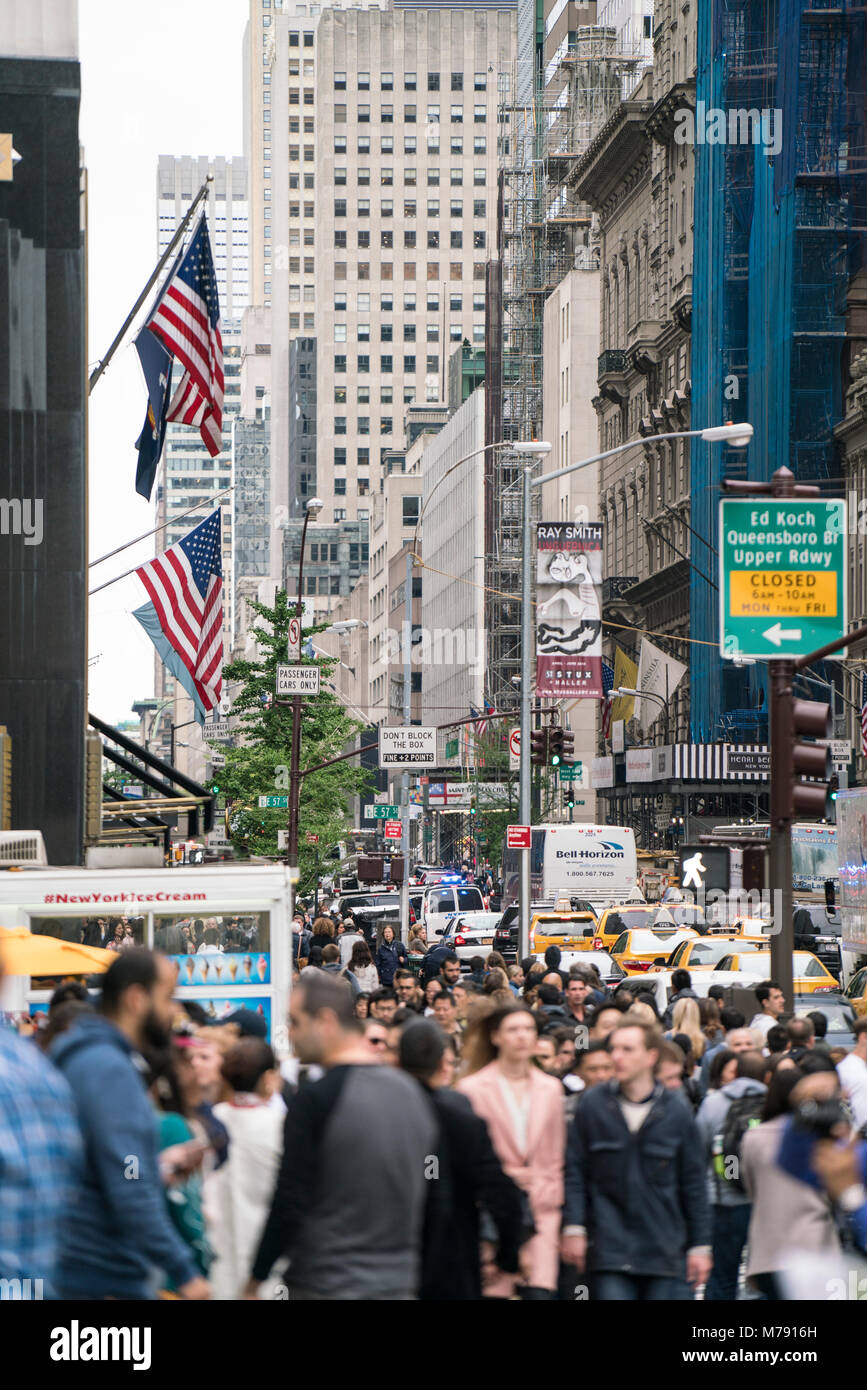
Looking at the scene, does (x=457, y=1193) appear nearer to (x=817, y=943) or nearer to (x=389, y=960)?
(x=389, y=960)

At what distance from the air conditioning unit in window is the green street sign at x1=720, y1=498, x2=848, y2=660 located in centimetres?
663

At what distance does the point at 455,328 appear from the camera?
594 feet

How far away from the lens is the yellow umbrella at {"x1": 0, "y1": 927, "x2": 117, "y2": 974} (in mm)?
13242

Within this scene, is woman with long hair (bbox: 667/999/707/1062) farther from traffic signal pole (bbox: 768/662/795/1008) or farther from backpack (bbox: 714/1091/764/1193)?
backpack (bbox: 714/1091/764/1193)

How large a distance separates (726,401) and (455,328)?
120678mm

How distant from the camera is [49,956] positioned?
44.4ft

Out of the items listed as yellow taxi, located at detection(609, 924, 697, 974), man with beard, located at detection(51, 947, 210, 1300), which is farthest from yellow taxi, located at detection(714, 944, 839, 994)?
man with beard, located at detection(51, 947, 210, 1300)

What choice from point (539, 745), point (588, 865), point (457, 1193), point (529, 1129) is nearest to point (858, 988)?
point (539, 745)

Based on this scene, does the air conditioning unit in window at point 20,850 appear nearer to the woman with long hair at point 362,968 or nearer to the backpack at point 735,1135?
the woman with long hair at point 362,968

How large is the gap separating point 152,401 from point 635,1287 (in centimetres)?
1707

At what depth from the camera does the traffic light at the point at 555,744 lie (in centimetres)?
3382

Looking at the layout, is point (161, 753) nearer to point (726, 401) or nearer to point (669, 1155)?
point (726, 401)

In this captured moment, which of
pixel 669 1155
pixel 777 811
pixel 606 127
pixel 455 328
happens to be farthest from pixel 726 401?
pixel 455 328

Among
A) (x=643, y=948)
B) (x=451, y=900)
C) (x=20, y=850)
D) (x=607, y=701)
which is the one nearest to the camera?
(x=20, y=850)
